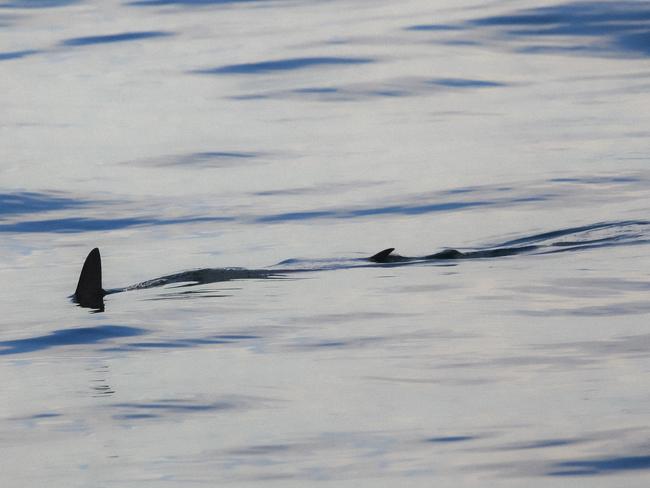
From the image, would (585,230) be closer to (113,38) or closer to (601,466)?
(601,466)

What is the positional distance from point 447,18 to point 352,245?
581 inches

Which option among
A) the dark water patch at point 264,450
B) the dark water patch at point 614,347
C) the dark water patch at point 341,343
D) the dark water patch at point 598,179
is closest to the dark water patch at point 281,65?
the dark water patch at point 598,179

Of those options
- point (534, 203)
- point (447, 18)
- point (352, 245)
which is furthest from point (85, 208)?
point (447, 18)

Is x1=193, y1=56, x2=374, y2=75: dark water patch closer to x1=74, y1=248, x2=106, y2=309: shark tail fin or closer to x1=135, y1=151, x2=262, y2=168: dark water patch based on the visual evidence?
x1=135, y1=151, x2=262, y2=168: dark water patch

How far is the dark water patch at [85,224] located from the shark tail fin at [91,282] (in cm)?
389

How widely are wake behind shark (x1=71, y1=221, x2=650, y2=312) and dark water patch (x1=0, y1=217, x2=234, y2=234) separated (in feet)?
9.36

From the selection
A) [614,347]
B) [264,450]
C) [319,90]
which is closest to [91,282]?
[614,347]

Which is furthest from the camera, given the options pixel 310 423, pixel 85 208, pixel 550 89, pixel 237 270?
pixel 550 89

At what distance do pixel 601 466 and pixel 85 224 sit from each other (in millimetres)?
10119

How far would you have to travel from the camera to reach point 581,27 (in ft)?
81.9

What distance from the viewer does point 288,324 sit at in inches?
372

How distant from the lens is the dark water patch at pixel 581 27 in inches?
935

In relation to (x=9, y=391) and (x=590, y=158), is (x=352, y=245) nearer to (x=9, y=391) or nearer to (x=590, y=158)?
(x=590, y=158)

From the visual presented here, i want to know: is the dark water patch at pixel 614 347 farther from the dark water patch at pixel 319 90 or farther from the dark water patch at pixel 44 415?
the dark water patch at pixel 319 90
